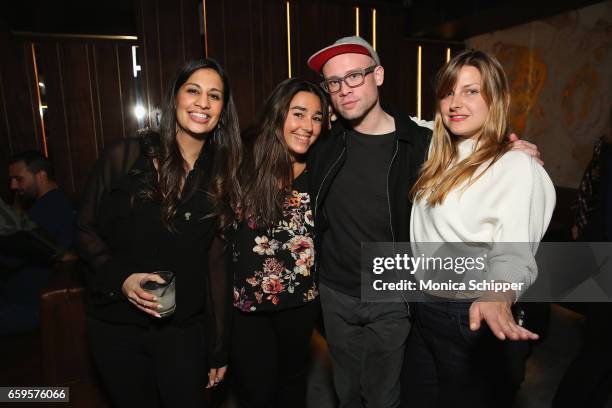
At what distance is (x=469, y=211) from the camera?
1.26 metres

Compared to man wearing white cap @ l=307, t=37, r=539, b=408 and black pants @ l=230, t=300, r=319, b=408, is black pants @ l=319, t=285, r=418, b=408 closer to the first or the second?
man wearing white cap @ l=307, t=37, r=539, b=408

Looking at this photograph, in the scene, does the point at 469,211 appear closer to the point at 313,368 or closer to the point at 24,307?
the point at 313,368

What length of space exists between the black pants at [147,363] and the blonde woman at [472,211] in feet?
2.80

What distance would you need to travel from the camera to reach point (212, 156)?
1553mm

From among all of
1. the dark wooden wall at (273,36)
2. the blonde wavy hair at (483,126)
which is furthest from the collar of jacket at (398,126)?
the dark wooden wall at (273,36)

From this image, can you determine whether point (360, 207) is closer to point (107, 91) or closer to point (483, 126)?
point (483, 126)

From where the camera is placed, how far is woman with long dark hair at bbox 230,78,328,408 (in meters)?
1.64

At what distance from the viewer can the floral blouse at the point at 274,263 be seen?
1.63 m

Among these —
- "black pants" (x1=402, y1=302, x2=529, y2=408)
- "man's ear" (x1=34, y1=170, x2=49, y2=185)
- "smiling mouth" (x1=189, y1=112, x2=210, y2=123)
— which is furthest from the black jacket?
"man's ear" (x1=34, y1=170, x2=49, y2=185)

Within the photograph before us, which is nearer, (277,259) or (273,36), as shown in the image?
(277,259)

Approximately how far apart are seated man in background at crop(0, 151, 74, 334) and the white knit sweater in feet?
7.79

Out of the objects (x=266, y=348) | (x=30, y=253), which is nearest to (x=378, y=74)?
(x=266, y=348)

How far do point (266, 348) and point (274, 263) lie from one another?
37 centimetres

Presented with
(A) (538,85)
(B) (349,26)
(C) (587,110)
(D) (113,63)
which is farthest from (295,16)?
(C) (587,110)
